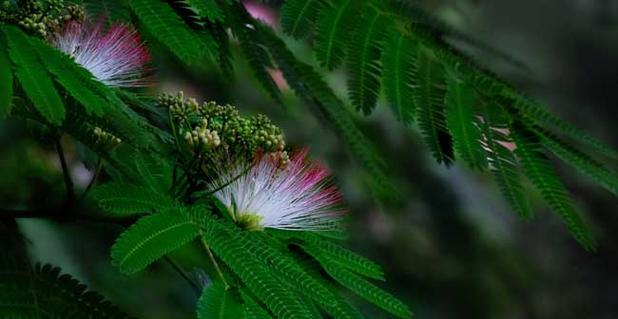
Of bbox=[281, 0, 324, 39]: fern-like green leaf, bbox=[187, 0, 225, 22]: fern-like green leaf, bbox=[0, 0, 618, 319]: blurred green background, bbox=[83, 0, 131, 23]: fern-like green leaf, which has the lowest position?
bbox=[0, 0, 618, 319]: blurred green background

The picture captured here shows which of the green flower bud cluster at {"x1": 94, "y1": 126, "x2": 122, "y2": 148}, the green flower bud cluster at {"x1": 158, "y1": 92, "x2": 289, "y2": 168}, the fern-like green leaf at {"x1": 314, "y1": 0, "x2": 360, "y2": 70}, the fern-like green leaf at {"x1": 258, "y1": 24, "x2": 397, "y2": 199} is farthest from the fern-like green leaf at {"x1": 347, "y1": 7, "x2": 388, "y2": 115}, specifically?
the green flower bud cluster at {"x1": 94, "y1": 126, "x2": 122, "y2": 148}

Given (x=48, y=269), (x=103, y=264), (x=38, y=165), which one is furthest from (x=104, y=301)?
(x=38, y=165)

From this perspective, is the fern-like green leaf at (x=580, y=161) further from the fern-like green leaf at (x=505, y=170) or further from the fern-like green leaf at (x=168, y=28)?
the fern-like green leaf at (x=168, y=28)

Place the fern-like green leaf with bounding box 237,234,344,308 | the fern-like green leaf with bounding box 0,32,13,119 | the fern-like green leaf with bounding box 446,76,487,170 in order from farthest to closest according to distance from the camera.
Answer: the fern-like green leaf with bounding box 446,76,487,170 → the fern-like green leaf with bounding box 237,234,344,308 → the fern-like green leaf with bounding box 0,32,13,119

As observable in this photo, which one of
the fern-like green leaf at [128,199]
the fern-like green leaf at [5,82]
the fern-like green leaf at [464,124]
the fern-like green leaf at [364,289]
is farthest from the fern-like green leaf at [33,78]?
the fern-like green leaf at [464,124]

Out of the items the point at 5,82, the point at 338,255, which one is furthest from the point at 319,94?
the point at 5,82

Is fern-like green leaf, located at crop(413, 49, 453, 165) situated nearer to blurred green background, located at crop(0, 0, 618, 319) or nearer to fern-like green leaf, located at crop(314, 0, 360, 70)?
fern-like green leaf, located at crop(314, 0, 360, 70)

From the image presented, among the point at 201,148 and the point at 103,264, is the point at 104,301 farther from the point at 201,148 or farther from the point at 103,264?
the point at 103,264
